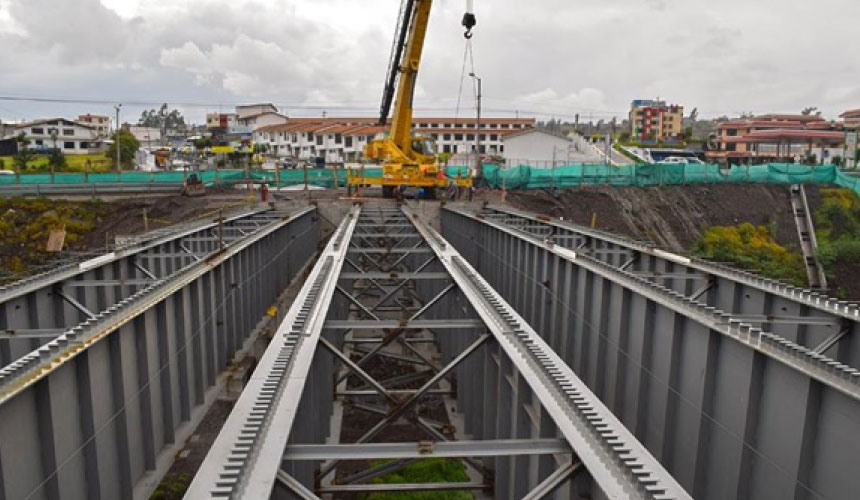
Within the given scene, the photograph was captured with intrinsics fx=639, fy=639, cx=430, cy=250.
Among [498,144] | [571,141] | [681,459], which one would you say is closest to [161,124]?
[498,144]

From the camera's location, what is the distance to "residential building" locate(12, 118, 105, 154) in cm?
9891

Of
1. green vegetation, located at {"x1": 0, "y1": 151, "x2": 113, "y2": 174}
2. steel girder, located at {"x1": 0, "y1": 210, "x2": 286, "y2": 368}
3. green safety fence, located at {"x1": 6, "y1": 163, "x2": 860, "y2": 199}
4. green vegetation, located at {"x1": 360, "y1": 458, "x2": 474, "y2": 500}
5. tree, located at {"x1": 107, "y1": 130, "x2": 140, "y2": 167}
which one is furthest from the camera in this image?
tree, located at {"x1": 107, "y1": 130, "x2": 140, "y2": 167}

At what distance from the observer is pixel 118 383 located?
19.6 ft

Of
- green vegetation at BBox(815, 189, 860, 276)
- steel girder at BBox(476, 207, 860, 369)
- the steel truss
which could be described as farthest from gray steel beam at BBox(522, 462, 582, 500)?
green vegetation at BBox(815, 189, 860, 276)

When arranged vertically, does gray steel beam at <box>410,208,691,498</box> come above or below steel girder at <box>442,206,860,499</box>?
above

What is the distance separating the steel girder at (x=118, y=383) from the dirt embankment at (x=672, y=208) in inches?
1140

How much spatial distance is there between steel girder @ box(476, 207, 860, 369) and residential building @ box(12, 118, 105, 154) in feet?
346

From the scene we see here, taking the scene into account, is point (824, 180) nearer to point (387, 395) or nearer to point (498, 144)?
point (387, 395)

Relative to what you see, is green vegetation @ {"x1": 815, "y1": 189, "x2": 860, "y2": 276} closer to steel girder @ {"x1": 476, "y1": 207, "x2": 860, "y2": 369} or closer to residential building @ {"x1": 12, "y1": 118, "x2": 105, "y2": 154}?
steel girder @ {"x1": 476, "y1": 207, "x2": 860, "y2": 369}

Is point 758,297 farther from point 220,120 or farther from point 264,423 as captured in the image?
point 220,120

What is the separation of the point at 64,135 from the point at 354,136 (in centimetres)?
4636

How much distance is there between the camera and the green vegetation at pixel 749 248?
95.4 ft

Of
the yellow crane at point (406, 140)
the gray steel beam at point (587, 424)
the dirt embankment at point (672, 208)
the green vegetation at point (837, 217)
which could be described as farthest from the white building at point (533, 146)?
the gray steel beam at point (587, 424)

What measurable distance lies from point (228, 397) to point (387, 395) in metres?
4.77
